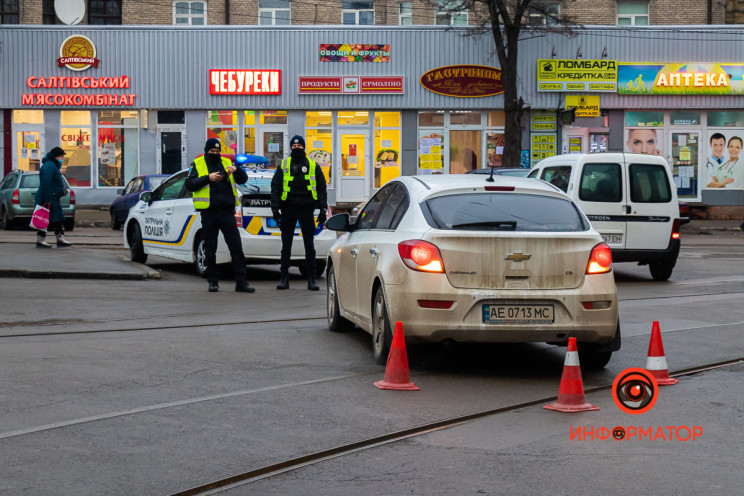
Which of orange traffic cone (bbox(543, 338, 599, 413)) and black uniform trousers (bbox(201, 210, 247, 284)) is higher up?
black uniform trousers (bbox(201, 210, 247, 284))

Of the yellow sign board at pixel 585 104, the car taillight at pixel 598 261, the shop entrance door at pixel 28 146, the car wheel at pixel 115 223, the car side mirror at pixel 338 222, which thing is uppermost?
the yellow sign board at pixel 585 104

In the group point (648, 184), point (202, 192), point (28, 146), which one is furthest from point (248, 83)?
point (202, 192)

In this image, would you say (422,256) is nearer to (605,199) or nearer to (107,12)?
(605,199)

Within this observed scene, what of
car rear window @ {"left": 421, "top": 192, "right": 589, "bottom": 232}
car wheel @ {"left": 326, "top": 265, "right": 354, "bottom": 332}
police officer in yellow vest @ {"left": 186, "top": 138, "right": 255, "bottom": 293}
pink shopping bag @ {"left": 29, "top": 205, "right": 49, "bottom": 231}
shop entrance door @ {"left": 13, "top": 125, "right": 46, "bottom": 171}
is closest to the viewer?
car rear window @ {"left": 421, "top": 192, "right": 589, "bottom": 232}

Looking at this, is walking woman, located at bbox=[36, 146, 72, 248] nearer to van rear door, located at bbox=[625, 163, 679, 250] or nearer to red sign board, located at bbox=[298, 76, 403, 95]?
van rear door, located at bbox=[625, 163, 679, 250]

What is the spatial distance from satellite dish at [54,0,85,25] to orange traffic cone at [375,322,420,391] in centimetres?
3315

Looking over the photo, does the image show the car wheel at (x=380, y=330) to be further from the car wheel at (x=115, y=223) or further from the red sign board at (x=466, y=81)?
the red sign board at (x=466, y=81)

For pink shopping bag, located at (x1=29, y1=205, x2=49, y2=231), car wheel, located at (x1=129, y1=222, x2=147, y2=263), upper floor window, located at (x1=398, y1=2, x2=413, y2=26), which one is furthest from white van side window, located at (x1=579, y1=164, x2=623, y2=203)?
upper floor window, located at (x1=398, y1=2, x2=413, y2=26)

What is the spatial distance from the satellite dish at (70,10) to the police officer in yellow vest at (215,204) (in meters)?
25.8

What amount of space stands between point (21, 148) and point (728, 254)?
23693mm

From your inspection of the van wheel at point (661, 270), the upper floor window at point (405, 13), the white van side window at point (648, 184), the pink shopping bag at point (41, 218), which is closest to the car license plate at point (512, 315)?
the white van side window at point (648, 184)

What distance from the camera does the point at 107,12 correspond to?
39.7 meters

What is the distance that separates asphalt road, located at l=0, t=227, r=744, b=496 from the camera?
18.5ft

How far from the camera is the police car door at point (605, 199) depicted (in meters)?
17.0
